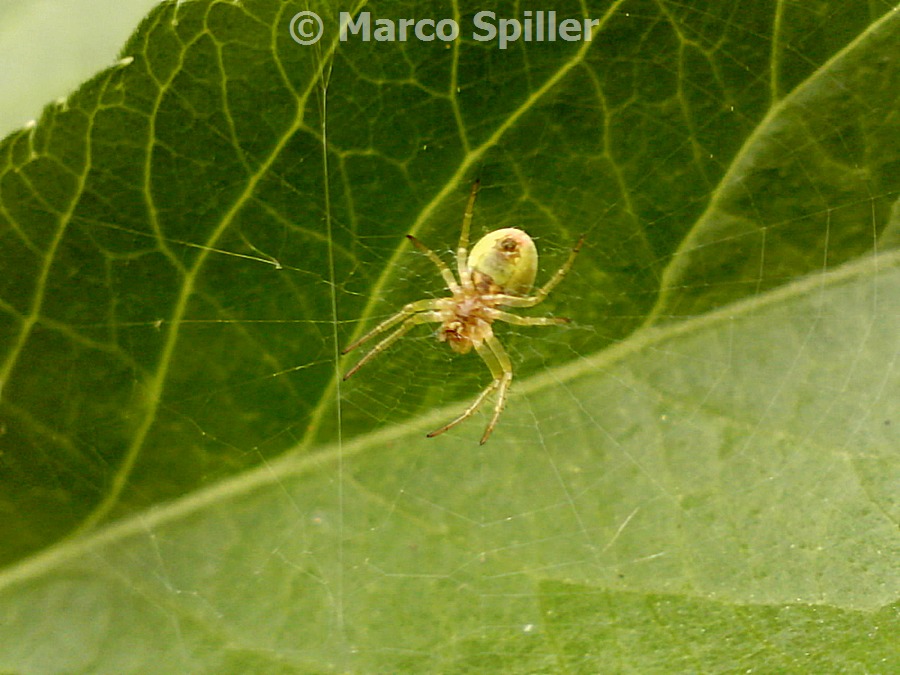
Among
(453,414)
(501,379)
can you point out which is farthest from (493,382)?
(453,414)

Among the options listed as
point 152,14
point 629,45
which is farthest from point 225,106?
point 629,45

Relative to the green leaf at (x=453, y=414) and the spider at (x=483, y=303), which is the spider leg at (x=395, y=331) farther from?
the green leaf at (x=453, y=414)

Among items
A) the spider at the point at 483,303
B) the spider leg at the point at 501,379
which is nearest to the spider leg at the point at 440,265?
the spider at the point at 483,303

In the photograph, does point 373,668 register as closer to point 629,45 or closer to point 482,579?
point 482,579

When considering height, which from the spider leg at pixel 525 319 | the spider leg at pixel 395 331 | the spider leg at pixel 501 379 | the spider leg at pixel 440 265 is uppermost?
the spider leg at pixel 440 265

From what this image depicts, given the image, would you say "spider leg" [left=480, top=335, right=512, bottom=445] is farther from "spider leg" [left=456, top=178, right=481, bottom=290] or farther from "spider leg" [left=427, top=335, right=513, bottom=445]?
"spider leg" [left=456, top=178, right=481, bottom=290]

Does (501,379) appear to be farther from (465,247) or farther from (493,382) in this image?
(465,247)

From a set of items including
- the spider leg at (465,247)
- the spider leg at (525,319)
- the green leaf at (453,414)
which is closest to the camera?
the green leaf at (453,414)

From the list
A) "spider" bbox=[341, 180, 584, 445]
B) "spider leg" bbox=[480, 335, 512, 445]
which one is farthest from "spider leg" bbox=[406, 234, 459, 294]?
"spider leg" bbox=[480, 335, 512, 445]
